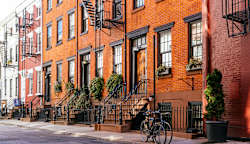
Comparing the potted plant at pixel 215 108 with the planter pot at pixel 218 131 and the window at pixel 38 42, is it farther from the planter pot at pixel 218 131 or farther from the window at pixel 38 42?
the window at pixel 38 42

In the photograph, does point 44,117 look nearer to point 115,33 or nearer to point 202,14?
point 115,33

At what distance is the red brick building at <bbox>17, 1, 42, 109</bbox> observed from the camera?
33.0 meters

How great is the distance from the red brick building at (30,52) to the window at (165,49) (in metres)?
16.2

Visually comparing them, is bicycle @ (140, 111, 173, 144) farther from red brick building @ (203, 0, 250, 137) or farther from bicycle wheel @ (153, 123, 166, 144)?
red brick building @ (203, 0, 250, 137)

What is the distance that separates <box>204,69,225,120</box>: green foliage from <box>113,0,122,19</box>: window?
9.46 metres

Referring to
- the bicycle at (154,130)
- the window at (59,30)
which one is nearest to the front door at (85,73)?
the window at (59,30)

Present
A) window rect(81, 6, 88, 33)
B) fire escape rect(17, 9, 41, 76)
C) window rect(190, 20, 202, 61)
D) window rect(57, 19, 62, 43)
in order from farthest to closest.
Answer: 1. fire escape rect(17, 9, 41, 76)
2. window rect(57, 19, 62, 43)
3. window rect(81, 6, 88, 33)
4. window rect(190, 20, 202, 61)

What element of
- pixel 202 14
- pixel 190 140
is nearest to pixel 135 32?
pixel 202 14

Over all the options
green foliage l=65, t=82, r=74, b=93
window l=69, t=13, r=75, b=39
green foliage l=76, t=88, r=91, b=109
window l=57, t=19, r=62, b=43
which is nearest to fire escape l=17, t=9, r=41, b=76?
window l=57, t=19, r=62, b=43

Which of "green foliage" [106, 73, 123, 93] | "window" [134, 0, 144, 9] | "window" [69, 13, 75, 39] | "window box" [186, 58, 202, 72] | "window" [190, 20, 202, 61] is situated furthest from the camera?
"window" [69, 13, 75, 39]

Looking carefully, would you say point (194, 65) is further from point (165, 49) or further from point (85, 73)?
point (85, 73)

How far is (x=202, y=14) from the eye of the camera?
14281mm

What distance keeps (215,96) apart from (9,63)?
31654 mm

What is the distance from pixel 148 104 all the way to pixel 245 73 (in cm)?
600
